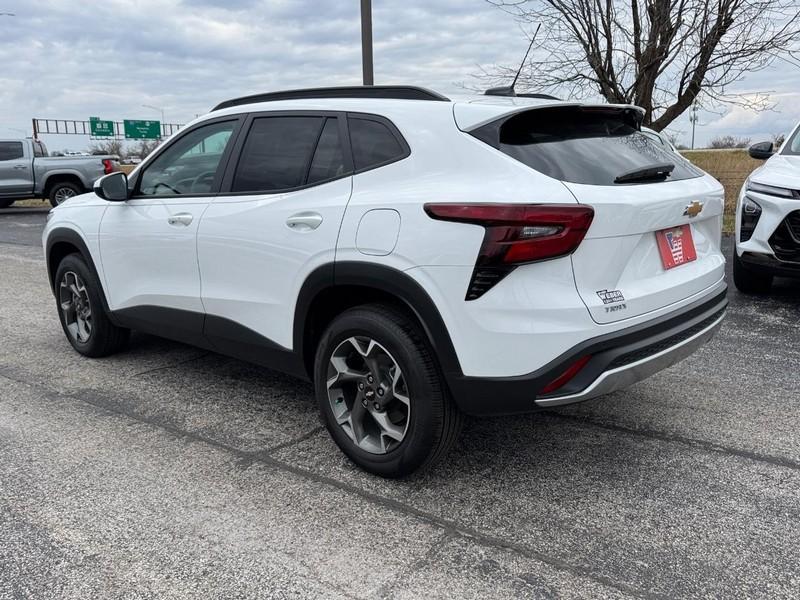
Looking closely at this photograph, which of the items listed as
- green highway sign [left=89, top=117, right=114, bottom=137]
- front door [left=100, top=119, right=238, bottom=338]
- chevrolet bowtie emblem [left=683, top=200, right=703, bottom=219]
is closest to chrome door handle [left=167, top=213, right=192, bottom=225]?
front door [left=100, top=119, right=238, bottom=338]

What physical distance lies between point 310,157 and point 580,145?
1.30m

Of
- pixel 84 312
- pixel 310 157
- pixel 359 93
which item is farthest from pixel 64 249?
pixel 359 93

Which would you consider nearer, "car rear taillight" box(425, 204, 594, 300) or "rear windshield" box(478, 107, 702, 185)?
"car rear taillight" box(425, 204, 594, 300)

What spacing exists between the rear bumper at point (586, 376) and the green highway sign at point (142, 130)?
2700 inches

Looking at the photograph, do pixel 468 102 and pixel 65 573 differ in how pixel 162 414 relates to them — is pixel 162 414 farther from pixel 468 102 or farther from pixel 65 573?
pixel 468 102

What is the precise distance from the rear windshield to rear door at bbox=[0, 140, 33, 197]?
1804cm

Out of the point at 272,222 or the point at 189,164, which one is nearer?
the point at 272,222

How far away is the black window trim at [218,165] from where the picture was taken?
3.98m

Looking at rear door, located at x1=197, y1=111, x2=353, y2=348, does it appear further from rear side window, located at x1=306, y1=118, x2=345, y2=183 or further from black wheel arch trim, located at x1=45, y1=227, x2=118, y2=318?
black wheel arch trim, located at x1=45, y1=227, x2=118, y2=318

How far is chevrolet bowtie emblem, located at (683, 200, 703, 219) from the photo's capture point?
3207 millimetres

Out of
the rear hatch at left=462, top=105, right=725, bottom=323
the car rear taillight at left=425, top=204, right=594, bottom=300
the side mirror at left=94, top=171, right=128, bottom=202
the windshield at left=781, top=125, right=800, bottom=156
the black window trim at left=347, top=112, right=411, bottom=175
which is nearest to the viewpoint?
the car rear taillight at left=425, top=204, right=594, bottom=300

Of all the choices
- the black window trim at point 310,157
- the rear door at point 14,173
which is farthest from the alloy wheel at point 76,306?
the rear door at point 14,173

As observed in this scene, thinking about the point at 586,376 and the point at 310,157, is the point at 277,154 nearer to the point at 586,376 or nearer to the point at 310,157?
the point at 310,157

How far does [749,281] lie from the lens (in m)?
6.72
